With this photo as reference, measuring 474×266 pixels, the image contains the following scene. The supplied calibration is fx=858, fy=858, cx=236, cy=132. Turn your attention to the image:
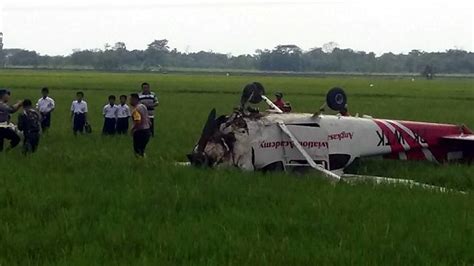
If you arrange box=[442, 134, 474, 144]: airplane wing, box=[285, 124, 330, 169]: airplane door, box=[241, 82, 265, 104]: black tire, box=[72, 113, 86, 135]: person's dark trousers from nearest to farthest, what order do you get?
box=[285, 124, 330, 169]: airplane door
box=[241, 82, 265, 104]: black tire
box=[442, 134, 474, 144]: airplane wing
box=[72, 113, 86, 135]: person's dark trousers

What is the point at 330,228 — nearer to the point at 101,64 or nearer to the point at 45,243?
the point at 45,243

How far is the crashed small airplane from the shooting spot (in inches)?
444

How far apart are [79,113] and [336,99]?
7685mm

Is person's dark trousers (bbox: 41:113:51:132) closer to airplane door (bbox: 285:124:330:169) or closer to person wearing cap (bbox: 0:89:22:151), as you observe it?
person wearing cap (bbox: 0:89:22:151)

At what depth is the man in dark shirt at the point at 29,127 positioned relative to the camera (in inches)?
531

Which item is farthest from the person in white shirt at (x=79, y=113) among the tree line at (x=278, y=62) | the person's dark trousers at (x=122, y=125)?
the tree line at (x=278, y=62)

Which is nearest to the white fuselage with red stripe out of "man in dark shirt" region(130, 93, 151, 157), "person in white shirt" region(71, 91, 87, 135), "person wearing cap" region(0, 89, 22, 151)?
"man in dark shirt" region(130, 93, 151, 157)

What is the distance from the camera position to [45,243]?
6980mm

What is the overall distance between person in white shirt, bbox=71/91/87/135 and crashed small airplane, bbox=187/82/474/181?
6.94 metres

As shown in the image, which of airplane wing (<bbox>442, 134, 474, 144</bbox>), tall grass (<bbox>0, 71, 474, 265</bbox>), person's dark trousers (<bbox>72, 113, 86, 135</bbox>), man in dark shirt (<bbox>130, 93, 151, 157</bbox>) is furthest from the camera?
person's dark trousers (<bbox>72, 113, 86, 135</bbox>)

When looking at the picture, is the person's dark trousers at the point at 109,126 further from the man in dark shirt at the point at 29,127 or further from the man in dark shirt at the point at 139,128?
the man in dark shirt at the point at 29,127

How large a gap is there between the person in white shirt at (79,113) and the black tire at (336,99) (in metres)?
7.42

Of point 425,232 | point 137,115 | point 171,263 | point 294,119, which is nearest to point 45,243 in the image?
point 171,263

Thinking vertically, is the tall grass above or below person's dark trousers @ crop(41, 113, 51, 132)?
above
